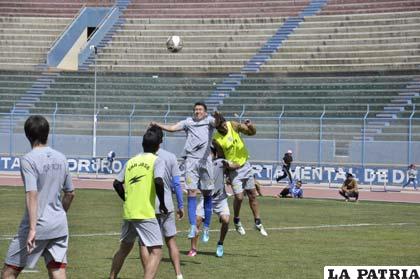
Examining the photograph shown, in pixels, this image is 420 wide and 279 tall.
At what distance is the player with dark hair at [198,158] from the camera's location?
55.8 ft

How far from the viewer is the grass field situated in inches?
589

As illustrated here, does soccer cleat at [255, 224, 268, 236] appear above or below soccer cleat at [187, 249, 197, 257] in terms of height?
above

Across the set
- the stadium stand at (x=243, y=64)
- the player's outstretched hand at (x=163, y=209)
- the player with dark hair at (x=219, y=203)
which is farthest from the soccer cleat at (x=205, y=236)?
the stadium stand at (x=243, y=64)

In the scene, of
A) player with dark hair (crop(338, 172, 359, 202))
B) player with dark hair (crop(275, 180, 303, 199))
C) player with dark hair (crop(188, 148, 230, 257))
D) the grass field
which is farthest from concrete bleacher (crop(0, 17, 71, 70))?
player with dark hair (crop(188, 148, 230, 257))

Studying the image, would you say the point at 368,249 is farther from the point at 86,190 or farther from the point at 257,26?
the point at 257,26

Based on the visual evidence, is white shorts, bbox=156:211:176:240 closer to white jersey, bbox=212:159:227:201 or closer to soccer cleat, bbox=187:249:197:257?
soccer cleat, bbox=187:249:197:257

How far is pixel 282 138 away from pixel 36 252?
35.7 metres

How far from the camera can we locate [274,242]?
1880cm

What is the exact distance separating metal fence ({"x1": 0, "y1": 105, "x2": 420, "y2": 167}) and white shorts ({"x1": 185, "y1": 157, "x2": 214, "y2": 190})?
26.8 metres

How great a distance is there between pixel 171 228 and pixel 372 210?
52.9 ft

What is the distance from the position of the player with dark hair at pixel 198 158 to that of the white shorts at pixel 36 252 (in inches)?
268

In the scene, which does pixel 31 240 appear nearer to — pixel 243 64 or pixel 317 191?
pixel 317 191

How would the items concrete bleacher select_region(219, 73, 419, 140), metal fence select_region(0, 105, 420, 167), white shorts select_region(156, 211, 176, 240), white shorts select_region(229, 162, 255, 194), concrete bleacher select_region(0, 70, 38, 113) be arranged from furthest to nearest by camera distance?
concrete bleacher select_region(0, 70, 38, 113)
concrete bleacher select_region(219, 73, 419, 140)
metal fence select_region(0, 105, 420, 167)
white shorts select_region(229, 162, 255, 194)
white shorts select_region(156, 211, 176, 240)

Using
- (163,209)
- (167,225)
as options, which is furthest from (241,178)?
(163,209)
